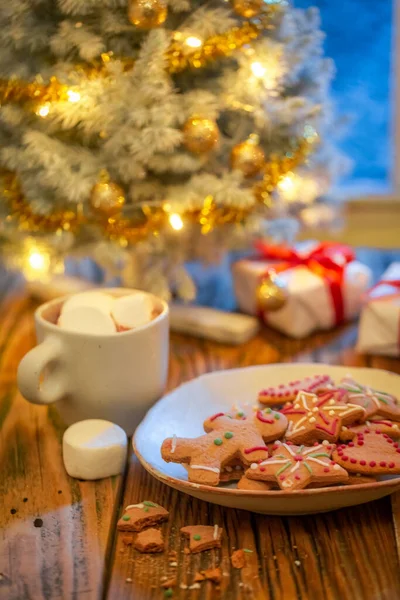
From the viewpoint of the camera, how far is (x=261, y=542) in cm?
67

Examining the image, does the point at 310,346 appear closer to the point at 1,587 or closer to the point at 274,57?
the point at 274,57

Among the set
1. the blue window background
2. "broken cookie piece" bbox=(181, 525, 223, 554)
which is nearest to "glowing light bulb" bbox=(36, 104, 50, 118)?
"broken cookie piece" bbox=(181, 525, 223, 554)

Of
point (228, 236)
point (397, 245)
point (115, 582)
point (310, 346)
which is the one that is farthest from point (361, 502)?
point (397, 245)

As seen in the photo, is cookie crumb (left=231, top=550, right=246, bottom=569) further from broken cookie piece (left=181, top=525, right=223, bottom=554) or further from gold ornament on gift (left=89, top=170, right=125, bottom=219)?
gold ornament on gift (left=89, top=170, right=125, bottom=219)

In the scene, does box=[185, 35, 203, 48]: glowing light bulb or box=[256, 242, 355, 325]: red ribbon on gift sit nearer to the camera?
box=[185, 35, 203, 48]: glowing light bulb

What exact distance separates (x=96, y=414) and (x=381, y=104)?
1159 mm

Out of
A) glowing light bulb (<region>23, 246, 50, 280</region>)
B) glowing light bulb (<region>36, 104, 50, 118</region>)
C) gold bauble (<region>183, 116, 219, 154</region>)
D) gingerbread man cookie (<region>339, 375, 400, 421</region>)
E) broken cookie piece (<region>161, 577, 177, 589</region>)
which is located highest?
glowing light bulb (<region>36, 104, 50, 118</region>)

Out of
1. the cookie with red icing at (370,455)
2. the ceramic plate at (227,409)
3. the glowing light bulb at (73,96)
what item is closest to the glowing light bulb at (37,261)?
the glowing light bulb at (73,96)

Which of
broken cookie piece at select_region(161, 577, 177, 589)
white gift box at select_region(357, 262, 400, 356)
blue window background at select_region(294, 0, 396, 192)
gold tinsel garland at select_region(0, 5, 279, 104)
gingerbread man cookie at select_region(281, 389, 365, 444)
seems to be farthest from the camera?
blue window background at select_region(294, 0, 396, 192)

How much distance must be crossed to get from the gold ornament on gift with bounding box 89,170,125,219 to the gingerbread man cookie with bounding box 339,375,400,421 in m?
0.41

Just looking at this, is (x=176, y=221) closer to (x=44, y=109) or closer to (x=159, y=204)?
(x=159, y=204)

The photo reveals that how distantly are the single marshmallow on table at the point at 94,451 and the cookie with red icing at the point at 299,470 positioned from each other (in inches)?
7.0

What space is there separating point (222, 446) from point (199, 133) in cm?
46

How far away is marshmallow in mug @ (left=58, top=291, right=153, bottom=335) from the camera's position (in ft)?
2.70
